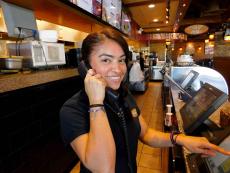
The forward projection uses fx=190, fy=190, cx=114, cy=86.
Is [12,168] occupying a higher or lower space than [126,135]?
lower

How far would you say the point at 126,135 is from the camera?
41.3 inches

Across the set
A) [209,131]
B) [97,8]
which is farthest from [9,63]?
[97,8]

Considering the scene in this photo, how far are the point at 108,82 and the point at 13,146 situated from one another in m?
1.17

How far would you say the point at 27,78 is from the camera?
5.70ft

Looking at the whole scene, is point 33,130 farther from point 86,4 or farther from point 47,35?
point 86,4

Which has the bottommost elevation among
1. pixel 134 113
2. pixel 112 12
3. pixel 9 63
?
pixel 134 113

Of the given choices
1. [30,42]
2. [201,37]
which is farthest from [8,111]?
[201,37]

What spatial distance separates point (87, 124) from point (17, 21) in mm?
2013

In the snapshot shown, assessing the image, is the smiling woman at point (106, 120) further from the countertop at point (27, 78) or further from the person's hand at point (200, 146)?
the countertop at point (27, 78)

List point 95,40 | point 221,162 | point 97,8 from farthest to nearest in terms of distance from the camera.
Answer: point 97,8 < point 95,40 < point 221,162

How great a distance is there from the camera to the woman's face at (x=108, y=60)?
102 cm

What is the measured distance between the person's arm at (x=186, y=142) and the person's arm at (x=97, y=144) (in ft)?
1.46

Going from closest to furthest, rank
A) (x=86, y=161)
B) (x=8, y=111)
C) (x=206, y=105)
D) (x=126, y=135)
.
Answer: (x=86, y=161), (x=126, y=135), (x=206, y=105), (x=8, y=111)

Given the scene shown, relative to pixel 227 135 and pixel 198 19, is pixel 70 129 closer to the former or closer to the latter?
pixel 227 135
